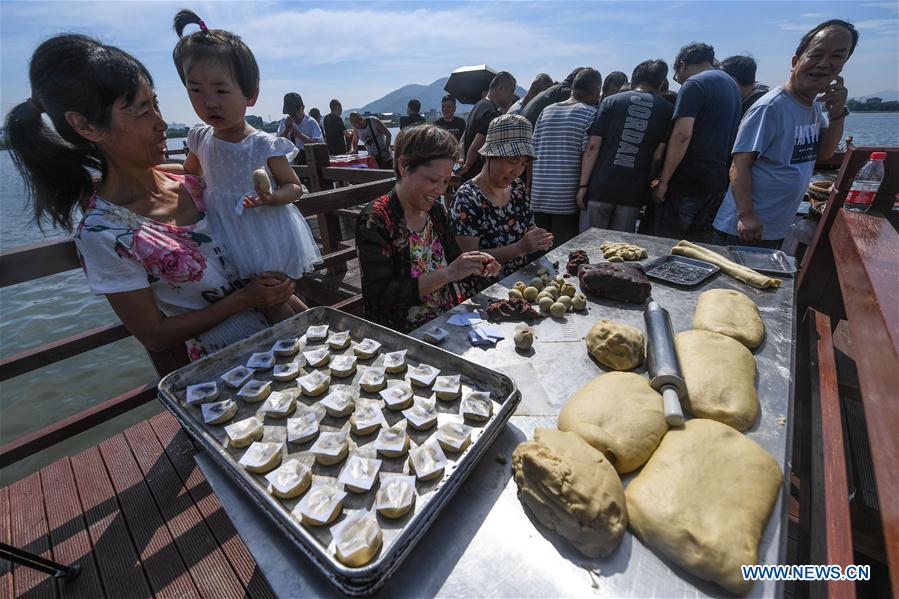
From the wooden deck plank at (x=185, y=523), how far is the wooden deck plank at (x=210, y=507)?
26mm

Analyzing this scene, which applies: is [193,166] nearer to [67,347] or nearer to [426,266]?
[67,347]

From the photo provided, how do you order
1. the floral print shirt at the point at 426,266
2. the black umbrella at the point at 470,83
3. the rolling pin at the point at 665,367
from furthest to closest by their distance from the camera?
Answer: the black umbrella at the point at 470,83 → the floral print shirt at the point at 426,266 → the rolling pin at the point at 665,367

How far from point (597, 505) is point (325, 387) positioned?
1072mm

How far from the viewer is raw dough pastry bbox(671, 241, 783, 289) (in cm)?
246

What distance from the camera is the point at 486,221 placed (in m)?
3.04

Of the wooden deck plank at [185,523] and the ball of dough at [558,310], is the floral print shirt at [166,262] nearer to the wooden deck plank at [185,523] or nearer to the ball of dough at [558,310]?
the wooden deck plank at [185,523]

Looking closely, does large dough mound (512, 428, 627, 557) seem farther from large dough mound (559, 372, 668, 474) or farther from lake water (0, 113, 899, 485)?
lake water (0, 113, 899, 485)

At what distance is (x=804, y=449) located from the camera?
8.29ft

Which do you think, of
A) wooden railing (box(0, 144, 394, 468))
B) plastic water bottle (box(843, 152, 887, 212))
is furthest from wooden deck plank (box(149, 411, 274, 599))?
plastic water bottle (box(843, 152, 887, 212))

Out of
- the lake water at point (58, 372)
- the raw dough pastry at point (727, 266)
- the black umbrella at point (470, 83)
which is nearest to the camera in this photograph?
the raw dough pastry at point (727, 266)

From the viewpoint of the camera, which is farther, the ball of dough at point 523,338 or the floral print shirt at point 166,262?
the ball of dough at point 523,338

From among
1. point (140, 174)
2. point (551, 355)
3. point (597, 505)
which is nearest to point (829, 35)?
point (551, 355)

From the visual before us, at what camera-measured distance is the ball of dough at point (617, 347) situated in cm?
169

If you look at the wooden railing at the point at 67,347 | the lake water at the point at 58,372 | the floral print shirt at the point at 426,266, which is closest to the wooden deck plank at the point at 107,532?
the wooden railing at the point at 67,347
